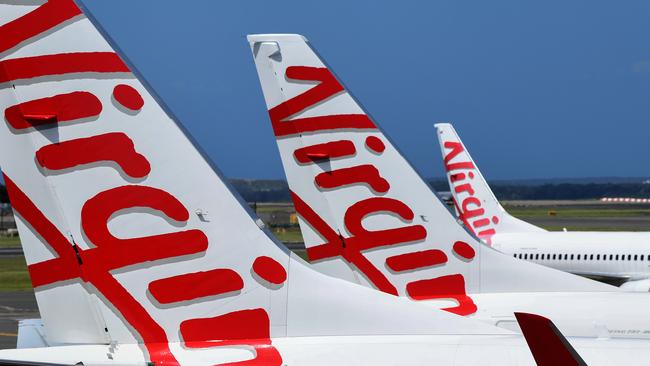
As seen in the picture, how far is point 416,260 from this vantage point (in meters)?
16.8

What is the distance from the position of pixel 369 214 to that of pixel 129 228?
6.60 meters

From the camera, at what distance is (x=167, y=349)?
34.8 feet

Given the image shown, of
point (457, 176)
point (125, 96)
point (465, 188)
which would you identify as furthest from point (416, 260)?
point (465, 188)

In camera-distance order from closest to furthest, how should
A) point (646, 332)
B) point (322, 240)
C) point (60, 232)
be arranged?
1. point (60, 232)
2. point (646, 332)
3. point (322, 240)

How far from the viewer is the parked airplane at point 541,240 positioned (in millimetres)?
45031

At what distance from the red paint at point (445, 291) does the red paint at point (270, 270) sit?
5.87 metres

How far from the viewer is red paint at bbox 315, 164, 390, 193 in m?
16.8

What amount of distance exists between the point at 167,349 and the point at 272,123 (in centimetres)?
643

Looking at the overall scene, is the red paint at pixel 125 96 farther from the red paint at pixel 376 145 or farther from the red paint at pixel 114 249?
the red paint at pixel 376 145

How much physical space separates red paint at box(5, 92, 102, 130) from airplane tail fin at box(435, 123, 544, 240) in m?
40.9

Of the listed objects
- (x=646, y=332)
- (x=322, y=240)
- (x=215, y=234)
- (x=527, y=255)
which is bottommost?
(x=527, y=255)

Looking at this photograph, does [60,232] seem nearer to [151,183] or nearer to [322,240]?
[151,183]

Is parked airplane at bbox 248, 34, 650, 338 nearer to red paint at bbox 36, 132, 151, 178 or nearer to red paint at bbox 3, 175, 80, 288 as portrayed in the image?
red paint at bbox 36, 132, 151, 178

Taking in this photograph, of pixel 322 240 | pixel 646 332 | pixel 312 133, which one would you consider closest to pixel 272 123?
pixel 312 133
